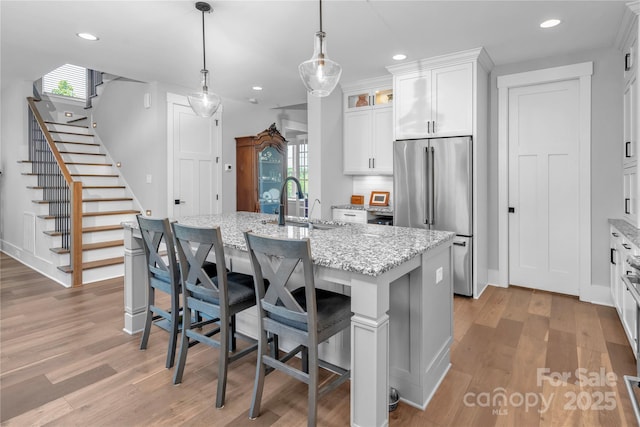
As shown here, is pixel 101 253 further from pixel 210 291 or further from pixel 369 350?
pixel 369 350

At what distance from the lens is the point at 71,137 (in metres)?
6.62

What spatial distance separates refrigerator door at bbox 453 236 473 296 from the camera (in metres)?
3.89

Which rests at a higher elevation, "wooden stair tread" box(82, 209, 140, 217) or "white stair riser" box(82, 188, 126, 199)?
"white stair riser" box(82, 188, 126, 199)

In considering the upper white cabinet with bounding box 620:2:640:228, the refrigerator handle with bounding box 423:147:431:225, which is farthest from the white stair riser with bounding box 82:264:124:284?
the upper white cabinet with bounding box 620:2:640:228

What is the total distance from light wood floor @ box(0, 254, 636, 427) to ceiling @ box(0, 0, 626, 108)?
262 centimetres

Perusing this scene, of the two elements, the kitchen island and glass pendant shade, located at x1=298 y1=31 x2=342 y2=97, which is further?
glass pendant shade, located at x1=298 y1=31 x2=342 y2=97

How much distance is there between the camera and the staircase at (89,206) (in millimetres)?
4543

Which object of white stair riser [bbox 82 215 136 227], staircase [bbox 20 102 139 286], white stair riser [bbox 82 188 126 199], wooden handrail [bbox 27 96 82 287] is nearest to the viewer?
wooden handrail [bbox 27 96 82 287]

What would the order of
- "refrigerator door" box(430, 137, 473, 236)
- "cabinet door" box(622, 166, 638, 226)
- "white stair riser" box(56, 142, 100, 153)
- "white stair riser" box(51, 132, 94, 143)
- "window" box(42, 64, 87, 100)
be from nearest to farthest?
"cabinet door" box(622, 166, 638, 226) → "refrigerator door" box(430, 137, 473, 236) → "white stair riser" box(56, 142, 100, 153) → "white stair riser" box(51, 132, 94, 143) → "window" box(42, 64, 87, 100)

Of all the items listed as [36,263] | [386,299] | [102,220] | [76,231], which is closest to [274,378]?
[386,299]

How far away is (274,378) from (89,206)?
14.9 ft

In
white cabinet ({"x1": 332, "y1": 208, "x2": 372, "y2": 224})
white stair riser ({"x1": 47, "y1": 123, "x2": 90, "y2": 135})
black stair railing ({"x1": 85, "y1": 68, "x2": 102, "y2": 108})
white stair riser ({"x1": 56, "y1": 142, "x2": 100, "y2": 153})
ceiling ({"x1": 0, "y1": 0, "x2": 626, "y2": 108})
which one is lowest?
white cabinet ({"x1": 332, "y1": 208, "x2": 372, "y2": 224})

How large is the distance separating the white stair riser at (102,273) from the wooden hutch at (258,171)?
2129mm

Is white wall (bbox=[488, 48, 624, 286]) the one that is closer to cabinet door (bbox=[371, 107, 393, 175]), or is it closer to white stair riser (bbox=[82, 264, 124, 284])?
cabinet door (bbox=[371, 107, 393, 175])
